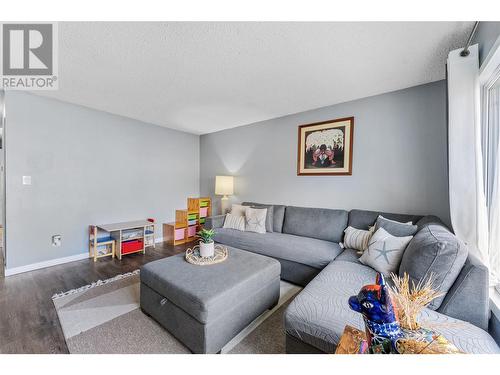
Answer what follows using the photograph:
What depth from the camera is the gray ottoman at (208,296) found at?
1.30 m

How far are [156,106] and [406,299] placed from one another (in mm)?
3352

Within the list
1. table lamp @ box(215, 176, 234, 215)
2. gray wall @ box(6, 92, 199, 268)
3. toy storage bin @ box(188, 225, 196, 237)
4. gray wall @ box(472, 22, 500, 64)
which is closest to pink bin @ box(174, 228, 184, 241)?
toy storage bin @ box(188, 225, 196, 237)

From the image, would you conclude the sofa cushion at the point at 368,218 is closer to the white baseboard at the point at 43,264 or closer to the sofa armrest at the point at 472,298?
the sofa armrest at the point at 472,298

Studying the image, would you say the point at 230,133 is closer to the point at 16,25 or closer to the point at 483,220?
the point at 16,25

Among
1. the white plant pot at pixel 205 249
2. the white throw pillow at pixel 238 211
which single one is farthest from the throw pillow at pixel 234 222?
the white plant pot at pixel 205 249

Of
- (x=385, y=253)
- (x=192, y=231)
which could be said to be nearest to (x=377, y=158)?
(x=385, y=253)

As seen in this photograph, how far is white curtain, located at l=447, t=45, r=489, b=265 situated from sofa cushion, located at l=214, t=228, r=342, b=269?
109cm

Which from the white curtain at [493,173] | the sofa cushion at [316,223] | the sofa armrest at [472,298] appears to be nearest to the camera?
the sofa armrest at [472,298]

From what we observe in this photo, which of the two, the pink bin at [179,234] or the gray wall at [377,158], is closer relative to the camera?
the gray wall at [377,158]

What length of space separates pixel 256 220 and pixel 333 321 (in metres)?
2.05

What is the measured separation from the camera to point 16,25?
1.49 m

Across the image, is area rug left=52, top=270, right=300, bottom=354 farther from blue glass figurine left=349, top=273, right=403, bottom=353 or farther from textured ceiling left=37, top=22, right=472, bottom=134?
textured ceiling left=37, top=22, right=472, bottom=134

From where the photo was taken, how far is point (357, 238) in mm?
2299

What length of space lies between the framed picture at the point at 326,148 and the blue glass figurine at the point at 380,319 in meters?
2.43
